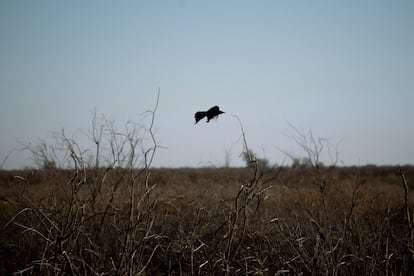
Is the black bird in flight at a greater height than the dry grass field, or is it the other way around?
the black bird in flight

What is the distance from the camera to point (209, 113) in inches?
118

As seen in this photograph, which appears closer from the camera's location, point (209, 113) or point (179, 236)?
point (209, 113)

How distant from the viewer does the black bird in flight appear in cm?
299

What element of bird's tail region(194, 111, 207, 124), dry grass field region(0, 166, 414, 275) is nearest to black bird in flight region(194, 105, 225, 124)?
bird's tail region(194, 111, 207, 124)

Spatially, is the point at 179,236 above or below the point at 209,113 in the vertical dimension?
below

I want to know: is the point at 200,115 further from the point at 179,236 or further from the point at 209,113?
the point at 179,236

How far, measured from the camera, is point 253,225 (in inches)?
286

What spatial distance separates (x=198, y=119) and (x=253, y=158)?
73cm

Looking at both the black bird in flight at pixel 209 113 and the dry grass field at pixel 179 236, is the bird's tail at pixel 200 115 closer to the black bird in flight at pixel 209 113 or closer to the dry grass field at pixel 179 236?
the black bird in flight at pixel 209 113

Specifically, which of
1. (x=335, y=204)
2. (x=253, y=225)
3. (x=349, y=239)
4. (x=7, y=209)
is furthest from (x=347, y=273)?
(x=7, y=209)

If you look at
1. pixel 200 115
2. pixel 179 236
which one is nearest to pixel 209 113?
pixel 200 115

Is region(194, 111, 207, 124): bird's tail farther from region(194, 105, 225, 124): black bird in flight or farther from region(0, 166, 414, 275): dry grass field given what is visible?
region(0, 166, 414, 275): dry grass field

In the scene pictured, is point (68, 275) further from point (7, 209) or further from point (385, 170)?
point (385, 170)

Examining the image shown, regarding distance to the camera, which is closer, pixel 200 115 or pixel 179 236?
pixel 200 115
